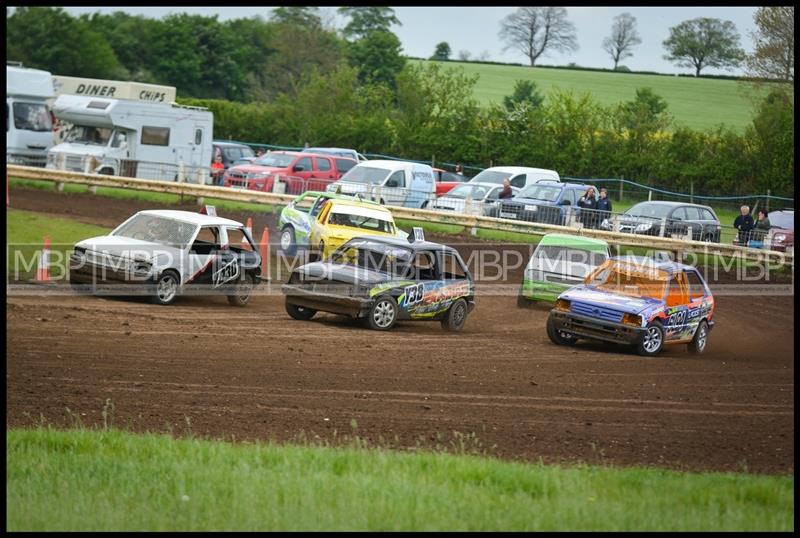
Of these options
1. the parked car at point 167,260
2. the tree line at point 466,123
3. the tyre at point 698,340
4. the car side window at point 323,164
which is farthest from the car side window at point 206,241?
the tree line at point 466,123

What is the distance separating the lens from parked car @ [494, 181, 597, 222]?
106 ft

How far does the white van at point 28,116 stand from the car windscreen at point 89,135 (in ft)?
2.83

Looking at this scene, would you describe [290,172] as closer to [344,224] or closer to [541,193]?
[541,193]

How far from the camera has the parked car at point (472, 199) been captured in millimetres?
33094

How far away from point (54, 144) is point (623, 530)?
38.5 metres

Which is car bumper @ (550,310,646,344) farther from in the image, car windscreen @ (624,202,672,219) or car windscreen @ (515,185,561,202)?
car windscreen @ (515,185,561,202)

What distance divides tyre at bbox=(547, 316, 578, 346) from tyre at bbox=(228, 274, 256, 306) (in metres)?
5.57

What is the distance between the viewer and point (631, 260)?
1942cm

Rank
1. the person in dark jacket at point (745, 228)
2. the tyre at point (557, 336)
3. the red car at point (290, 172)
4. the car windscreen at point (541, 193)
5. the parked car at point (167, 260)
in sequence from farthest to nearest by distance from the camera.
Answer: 1. the red car at point (290, 172)
2. the car windscreen at point (541, 193)
3. the person in dark jacket at point (745, 228)
4. the parked car at point (167, 260)
5. the tyre at point (557, 336)

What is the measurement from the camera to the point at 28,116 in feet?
132

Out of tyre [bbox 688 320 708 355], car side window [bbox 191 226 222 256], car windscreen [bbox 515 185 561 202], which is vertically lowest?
tyre [bbox 688 320 708 355]

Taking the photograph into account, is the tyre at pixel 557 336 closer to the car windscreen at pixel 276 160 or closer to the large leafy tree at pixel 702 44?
the car windscreen at pixel 276 160

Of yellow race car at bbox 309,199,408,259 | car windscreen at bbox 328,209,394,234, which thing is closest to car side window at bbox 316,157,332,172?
yellow race car at bbox 309,199,408,259

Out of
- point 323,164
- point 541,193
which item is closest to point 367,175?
point 323,164
